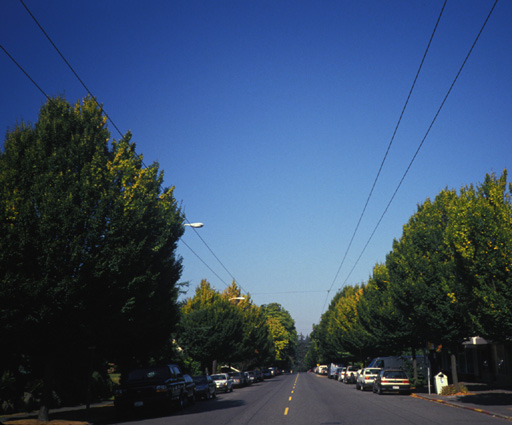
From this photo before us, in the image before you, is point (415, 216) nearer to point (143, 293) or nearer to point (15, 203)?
point (143, 293)

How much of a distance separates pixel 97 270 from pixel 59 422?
5211mm

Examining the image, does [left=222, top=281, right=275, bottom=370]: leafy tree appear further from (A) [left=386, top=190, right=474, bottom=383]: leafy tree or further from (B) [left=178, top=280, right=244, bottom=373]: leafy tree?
(A) [left=386, top=190, right=474, bottom=383]: leafy tree

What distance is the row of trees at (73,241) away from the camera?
1616cm

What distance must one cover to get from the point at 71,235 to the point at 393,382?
22.2 metres

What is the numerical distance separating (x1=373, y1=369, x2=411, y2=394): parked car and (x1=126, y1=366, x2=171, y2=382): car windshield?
588 inches

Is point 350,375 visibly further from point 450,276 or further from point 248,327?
point 450,276

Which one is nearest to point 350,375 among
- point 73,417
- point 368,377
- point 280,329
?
point 368,377

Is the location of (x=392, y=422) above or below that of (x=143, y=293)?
below

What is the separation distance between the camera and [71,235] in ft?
55.6

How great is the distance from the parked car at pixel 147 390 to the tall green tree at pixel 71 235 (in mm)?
2198

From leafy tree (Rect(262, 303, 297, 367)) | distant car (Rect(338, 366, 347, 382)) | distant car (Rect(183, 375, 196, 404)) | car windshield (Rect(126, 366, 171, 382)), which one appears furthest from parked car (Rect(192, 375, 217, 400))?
leafy tree (Rect(262, 303, 297, 367))

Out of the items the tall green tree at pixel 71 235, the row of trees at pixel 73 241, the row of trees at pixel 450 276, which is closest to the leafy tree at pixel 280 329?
the row of trees at pixel 450 276

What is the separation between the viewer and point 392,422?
590 inches

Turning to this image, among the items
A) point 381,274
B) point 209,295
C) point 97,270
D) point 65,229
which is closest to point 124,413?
point 97,270
